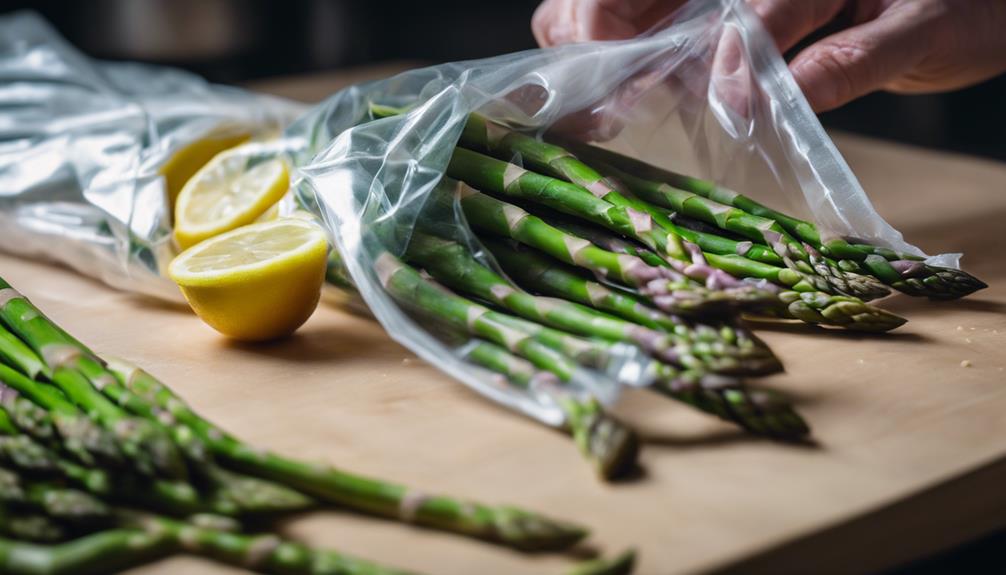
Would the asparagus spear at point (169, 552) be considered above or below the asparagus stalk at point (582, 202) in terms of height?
below

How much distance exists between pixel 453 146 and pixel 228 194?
494 mm

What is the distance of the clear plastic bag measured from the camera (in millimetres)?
1455

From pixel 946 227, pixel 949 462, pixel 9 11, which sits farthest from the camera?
pixel 9 11

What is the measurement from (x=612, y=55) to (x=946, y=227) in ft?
2.49

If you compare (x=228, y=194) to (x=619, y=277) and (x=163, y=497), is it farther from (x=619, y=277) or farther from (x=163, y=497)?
(x=163, y=497)

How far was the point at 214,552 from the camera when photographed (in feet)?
3.22

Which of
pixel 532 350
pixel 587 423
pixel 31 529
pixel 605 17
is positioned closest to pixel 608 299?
pixel 532 350

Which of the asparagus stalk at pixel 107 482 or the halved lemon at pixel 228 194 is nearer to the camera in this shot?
the asparagus stalk at pixel 107 482

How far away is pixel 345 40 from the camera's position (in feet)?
15.3

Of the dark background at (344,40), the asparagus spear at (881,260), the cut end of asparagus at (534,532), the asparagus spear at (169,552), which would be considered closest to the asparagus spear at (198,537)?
the asparagus spear at (169,552)

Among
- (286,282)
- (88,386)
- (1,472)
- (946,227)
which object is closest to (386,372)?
(286,282)

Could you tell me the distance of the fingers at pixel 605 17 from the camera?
198cm

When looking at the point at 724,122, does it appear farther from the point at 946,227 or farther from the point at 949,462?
the point at 949,462

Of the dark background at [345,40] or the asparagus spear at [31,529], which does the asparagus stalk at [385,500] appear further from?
the dark background at [345,40]
